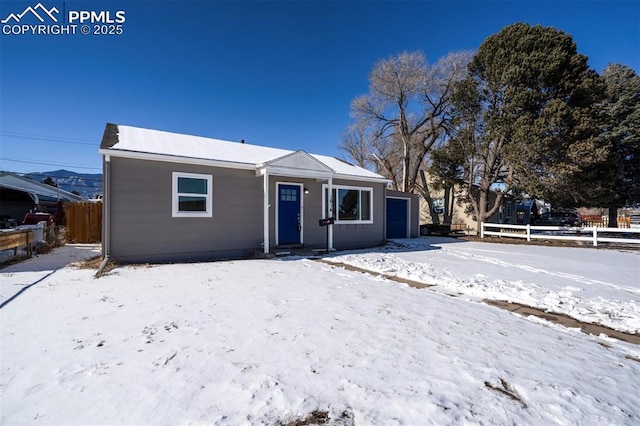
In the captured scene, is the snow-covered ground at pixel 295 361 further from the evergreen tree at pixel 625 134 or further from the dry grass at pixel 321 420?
the evergreen tree at pixel 625 134

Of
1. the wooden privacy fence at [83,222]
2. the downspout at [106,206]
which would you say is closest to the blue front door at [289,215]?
the downspout at [106,206]

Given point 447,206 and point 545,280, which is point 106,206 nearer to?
point 545,280

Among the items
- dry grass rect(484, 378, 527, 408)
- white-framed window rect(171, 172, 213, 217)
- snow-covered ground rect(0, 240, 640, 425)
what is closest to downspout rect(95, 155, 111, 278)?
white-framed window rect(171, 172, 213, 217)

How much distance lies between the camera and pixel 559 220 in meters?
27.8

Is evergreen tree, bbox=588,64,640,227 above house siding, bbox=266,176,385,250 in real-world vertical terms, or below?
above

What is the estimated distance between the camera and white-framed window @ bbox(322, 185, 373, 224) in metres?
11.0

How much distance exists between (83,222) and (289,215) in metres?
9.55

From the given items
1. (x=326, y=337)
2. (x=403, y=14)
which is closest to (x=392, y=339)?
(x=326, y=337)

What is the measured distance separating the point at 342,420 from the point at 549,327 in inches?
127

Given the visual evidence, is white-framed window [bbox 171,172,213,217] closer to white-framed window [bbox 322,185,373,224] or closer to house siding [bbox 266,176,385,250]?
house siding [bbox 266,176,385,250]

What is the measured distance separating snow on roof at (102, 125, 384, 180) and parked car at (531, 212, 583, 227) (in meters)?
24.7

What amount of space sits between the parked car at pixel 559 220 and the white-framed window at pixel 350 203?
2425 centimetres

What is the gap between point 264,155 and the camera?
1079 cm

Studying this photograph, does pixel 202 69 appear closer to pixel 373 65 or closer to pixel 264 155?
pixel 264 155
